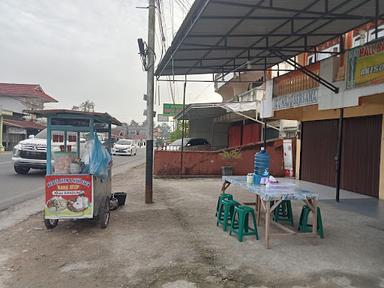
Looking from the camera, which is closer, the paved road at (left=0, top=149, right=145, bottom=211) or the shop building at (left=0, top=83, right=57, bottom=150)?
the paved road at (left=0, top=149, right=145, bottom=211)

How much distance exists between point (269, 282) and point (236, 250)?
126cm

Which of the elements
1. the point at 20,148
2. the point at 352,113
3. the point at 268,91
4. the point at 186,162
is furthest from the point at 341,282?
the point at 20,148

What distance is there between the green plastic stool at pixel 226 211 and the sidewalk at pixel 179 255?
0.64ft

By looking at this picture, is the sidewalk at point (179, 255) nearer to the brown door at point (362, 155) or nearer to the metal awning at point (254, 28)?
the brown door at point (362, 155)

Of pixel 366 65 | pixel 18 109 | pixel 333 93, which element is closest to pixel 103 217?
pixel 333 93

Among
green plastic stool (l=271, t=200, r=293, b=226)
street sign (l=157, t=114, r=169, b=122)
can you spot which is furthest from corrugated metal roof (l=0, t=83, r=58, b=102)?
green plastic stool (l=271, t=200, r=293, b=226)

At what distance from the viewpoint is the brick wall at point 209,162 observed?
51.8ft

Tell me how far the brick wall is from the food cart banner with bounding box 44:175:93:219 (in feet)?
29.6

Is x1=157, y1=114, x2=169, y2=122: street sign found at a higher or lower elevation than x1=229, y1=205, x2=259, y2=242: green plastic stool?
higher

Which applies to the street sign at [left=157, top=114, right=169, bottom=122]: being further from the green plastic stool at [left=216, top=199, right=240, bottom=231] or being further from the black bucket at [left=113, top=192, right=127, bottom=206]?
the green plastic stool at [left=216, top=199, right=240, bottom=231]

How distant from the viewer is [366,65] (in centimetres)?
853

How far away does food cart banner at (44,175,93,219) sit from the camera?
666cm

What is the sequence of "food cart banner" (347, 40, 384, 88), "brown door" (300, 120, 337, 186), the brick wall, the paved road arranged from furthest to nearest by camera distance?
the brick wall, "brown door" (300, 120, 337, 186), the paved road, "food cart banner" (347, 40, 384, 88)

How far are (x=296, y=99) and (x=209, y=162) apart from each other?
562 centimetres
